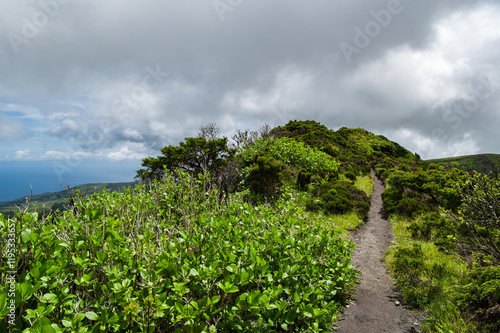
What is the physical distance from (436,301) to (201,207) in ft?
14.6

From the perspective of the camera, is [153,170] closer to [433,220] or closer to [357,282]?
[357,282]

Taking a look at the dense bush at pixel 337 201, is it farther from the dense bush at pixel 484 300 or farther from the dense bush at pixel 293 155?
the dense bush at pixel 484 300

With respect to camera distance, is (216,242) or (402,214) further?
(402,214)

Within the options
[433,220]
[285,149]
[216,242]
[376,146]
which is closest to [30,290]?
[216,242]

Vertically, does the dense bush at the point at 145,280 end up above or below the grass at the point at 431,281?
above

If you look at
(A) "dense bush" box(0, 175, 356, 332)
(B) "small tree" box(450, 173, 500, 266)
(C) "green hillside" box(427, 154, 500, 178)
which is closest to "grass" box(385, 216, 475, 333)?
(B) "small tree" box(450, 173, 500, 266)

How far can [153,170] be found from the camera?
13.0 m

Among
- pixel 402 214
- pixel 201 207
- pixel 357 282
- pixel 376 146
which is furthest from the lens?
pixel 376 146

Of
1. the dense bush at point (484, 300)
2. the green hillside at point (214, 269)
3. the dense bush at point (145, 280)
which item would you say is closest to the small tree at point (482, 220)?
the green hillside at point (214, 269)

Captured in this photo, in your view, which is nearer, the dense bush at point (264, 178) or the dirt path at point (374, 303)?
the dirt path at point (374, 303)

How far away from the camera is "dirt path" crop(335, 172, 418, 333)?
3.98 m

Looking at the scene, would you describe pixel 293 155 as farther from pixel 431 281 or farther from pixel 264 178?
pixel 431 281

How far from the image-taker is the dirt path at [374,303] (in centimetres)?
398

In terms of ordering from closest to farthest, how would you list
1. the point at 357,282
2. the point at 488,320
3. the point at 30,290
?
the point at 30,290 → the point at 488,320 → the point at 357,282
